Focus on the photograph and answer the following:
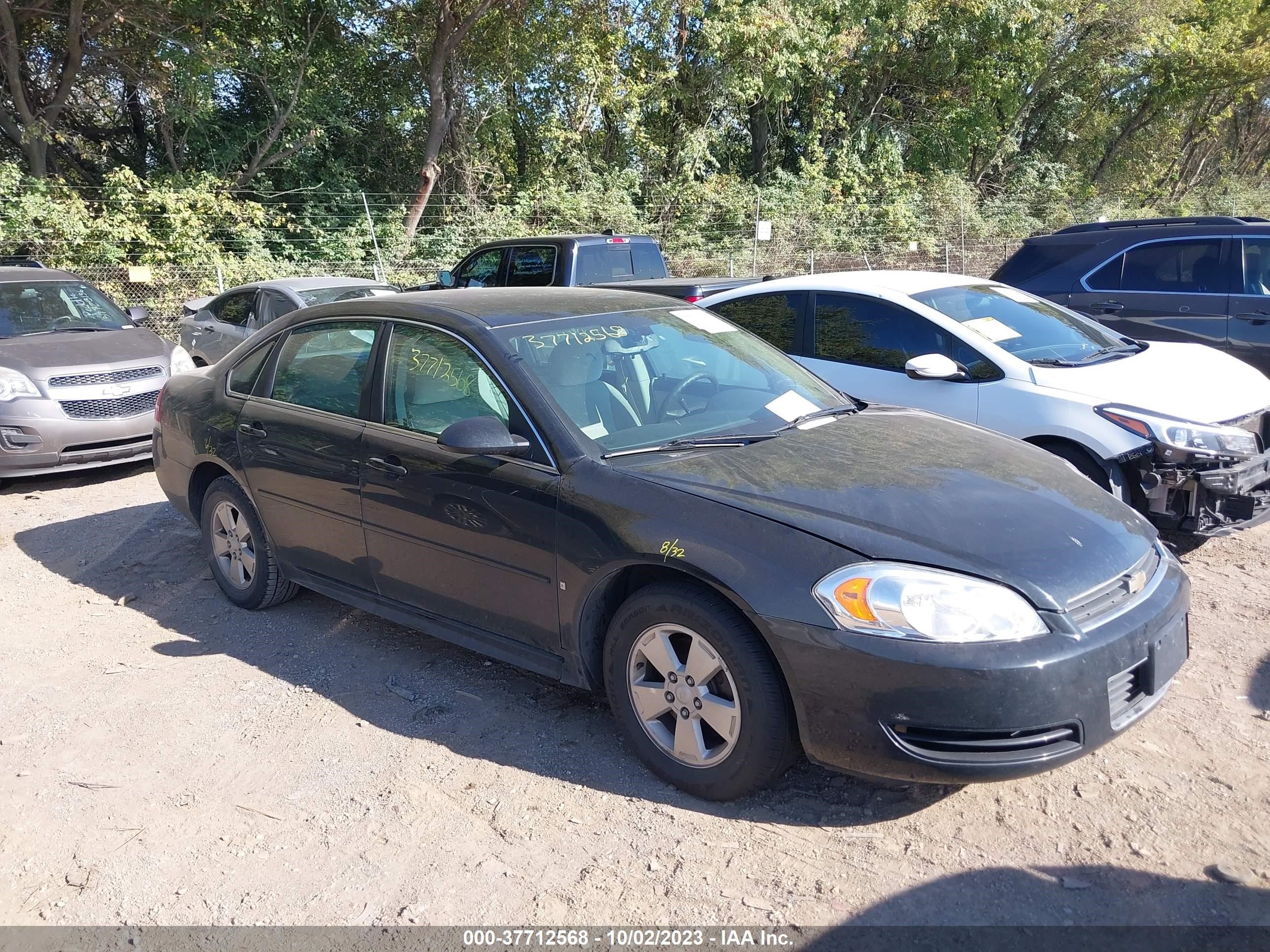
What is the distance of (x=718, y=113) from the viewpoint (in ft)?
81.6

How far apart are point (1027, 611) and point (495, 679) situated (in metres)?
2.31

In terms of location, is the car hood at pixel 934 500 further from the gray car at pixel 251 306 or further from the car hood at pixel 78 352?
the gray car at pixel 251 306

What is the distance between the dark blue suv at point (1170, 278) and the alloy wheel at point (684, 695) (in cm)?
652

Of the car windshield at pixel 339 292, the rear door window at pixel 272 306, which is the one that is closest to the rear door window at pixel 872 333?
the car windshield at pixel 339 292

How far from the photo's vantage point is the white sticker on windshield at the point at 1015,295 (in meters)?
6.54

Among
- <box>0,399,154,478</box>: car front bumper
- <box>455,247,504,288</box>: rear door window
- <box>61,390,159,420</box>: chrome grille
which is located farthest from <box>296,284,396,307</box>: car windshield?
<box>0,399,154,478</box>: car front bumper

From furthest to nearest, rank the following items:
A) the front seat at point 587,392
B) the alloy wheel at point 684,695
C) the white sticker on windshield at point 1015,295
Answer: the white sticker on windshield at point 1015,295 → the front seat at point 587,392 → the alloy wheel at point 684,695

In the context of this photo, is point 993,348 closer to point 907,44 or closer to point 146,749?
point 146,749

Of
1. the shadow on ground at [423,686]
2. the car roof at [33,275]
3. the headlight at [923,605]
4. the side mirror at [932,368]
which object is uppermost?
the car roof at [33,275]

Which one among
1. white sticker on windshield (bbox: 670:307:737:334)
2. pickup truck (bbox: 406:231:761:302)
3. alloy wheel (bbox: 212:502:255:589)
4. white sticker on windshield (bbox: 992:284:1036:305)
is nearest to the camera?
white sticker on windshield (bbox: 670:307:737:334)

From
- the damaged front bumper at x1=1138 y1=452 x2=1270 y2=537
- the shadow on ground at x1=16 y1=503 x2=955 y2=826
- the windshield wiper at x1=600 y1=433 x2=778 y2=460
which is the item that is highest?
the windshield wiper at x1=600 y1=433 x2=778 y2=460

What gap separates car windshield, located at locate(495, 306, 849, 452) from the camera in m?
3.79

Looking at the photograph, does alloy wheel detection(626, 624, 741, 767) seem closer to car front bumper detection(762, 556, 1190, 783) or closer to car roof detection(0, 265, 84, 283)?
car front bumper detection(762, 556, 1190, 783)

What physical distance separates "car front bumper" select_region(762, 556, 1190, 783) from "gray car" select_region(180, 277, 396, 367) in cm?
832
